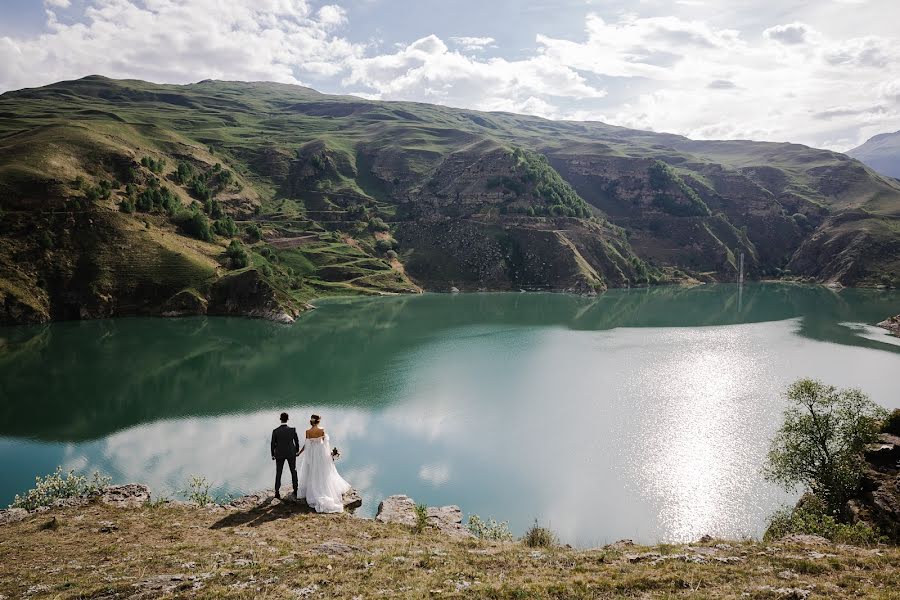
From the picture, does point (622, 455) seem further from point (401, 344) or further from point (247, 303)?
point (247, 303)

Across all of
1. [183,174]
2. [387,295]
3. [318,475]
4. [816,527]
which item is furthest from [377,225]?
[816,527]

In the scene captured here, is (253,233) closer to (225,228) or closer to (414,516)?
(225,228)

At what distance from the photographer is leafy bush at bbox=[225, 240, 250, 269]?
113438mm

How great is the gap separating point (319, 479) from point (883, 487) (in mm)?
25272

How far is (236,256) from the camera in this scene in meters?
114

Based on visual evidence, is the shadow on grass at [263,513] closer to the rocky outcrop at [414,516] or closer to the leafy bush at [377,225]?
the rocky outcrop at [414,516]

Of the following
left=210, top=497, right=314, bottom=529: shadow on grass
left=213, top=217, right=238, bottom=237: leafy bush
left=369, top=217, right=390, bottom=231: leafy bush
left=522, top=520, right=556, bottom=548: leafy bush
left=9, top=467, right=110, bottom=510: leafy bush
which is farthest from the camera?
left=369, top=217, right=390, bottom=231: leafy bush

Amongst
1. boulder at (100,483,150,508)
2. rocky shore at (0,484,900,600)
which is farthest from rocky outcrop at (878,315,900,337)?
boulder at (100,483,150,508)

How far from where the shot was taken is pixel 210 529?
19.4 m

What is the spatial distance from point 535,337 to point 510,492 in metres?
57.4

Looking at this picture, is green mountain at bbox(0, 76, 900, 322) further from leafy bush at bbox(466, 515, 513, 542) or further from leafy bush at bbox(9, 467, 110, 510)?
leafy bush at bbox(466, 515, 513, 542)

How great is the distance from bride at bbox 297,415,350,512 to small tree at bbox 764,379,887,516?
24.8 metres

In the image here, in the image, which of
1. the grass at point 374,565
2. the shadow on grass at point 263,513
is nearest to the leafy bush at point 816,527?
the grass at point 374,565

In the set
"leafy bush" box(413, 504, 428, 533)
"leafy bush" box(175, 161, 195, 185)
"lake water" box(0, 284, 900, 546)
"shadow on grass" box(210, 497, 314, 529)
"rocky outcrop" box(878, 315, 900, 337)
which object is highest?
"leafy bush" box(175, 161, 195, 185)
